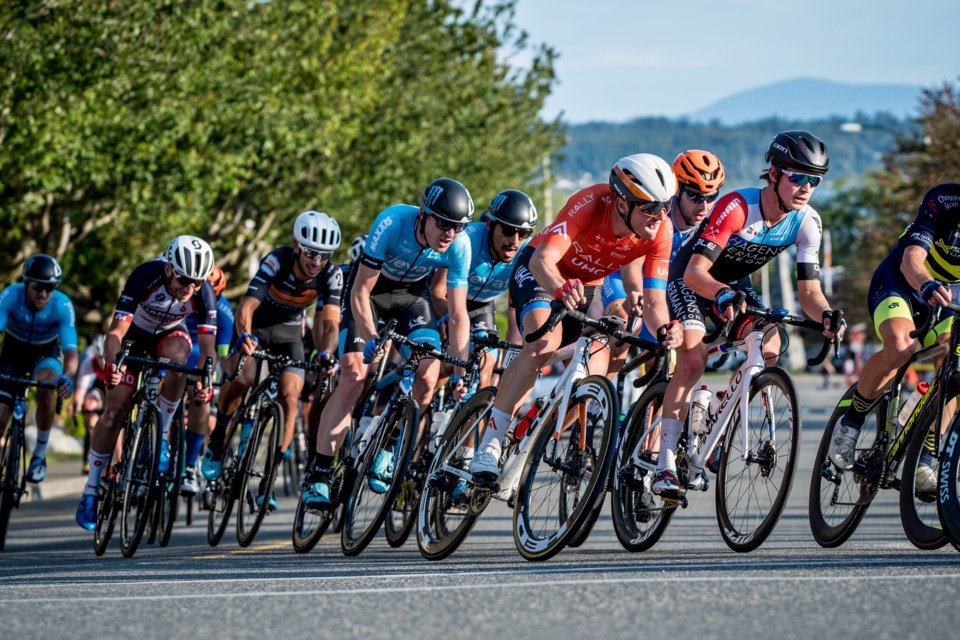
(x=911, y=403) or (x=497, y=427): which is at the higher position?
(x=911, y=403)

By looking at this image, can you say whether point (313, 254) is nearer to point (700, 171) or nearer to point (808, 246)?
point (700, 171)

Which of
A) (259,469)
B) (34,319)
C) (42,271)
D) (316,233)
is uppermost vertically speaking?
(316,233)

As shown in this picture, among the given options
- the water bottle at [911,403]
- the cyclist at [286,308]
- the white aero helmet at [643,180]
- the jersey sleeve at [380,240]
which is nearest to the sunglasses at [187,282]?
the cyclist at [286,308]

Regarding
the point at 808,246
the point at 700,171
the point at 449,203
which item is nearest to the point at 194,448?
the point at 449,203

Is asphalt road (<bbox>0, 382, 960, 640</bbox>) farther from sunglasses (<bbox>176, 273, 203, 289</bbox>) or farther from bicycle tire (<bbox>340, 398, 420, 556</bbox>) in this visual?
sunglasses (<bbox>176, 273, 203, 289</bbox>)

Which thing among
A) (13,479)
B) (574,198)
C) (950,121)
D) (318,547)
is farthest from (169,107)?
(950,121)

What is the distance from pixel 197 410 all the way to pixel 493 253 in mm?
2616

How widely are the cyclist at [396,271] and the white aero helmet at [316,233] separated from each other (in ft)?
2.49

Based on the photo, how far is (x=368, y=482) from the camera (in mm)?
9125

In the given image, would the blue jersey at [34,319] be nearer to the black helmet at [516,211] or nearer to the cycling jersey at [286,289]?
the cycling jersey at [286,289]

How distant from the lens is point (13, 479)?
37.3 ft

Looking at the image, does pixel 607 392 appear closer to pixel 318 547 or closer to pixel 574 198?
pixel 574 198

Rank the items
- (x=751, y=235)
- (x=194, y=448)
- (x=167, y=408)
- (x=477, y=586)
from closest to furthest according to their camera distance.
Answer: (x=477, y=586), (x=751, y=235), (x=167, y=408), (x=194, y=448)

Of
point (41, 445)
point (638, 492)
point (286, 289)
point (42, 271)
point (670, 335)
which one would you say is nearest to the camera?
point (670, 335)
